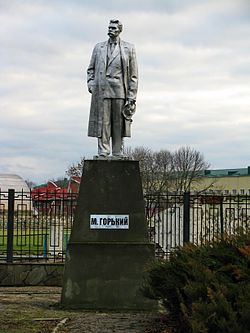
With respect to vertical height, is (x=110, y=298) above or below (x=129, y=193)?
below

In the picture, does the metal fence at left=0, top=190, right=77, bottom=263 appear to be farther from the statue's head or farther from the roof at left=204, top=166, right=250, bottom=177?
the roof at left=204, top=166, right=250, bottom=177

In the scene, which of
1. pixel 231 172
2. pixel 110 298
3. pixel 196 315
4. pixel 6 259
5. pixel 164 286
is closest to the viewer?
pixel 196 315

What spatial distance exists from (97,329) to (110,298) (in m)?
1.86

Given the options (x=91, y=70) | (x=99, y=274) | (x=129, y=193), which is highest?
(x=91, y=70)

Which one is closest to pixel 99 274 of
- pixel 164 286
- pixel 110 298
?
pixel 110 298

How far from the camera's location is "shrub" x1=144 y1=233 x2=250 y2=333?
17.8 ft

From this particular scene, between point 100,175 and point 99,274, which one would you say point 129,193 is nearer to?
point 100,175

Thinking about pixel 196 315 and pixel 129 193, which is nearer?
pixel 196 315

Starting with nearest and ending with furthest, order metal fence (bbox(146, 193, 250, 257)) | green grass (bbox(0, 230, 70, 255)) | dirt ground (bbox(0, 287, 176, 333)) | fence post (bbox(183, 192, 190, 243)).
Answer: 1. dirt ground (bbox(0, 287, 176, 333))
2. fence post (bbox(183, 192, 190, 243))
3. metal fence (bbox(146, 193, 250, 257))
4. green grass (bbox(0, 230, 70, 255))

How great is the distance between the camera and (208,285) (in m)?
6.05

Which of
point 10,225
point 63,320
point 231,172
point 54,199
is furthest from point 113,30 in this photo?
point 231,172

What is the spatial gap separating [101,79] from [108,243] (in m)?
2.51

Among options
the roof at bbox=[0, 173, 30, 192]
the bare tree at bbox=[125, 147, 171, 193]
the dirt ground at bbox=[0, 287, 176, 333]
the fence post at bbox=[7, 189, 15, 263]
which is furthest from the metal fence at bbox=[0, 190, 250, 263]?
the roof at bbox=[0, 173, 30, 192]

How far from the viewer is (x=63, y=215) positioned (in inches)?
624
